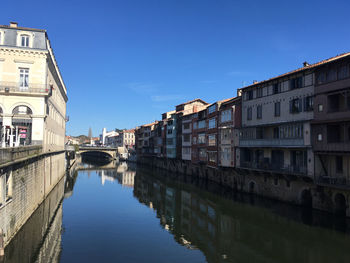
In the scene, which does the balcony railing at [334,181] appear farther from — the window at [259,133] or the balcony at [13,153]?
the balcony at [13,153]

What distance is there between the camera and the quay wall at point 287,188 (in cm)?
2836

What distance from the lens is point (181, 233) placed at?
2542 cm

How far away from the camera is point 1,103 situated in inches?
1300

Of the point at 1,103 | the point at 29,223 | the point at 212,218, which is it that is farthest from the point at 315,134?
the point at 1,103

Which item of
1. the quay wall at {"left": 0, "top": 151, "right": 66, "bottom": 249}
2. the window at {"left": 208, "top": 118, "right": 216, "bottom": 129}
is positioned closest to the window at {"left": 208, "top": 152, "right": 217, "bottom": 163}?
the window at {"left": 208, "top": 118, "right": 216, "bottom": 129}

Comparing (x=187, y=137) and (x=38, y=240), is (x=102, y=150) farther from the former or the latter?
(x=38, y=240)

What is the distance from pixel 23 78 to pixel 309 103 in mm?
33638

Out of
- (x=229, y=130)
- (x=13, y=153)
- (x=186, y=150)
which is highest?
(x=229, y=130)

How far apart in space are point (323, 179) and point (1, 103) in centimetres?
3703

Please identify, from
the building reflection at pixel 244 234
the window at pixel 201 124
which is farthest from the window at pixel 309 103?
the window at pixel 201 124

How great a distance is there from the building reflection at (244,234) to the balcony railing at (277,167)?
5287 millimetres

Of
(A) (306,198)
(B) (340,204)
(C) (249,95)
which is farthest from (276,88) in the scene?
(B) (340,204)

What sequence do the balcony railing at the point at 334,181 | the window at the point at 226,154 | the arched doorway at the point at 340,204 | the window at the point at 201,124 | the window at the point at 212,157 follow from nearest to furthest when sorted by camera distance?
the balcony railing at the point at 334,181
the arched doorway at the point at 340,204
the window at the point at 226,154
the window at the point at 212,157
the window at the point at 201,124

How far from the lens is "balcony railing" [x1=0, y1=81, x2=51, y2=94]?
107ft
